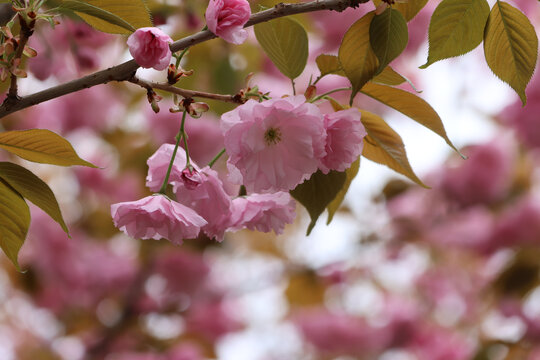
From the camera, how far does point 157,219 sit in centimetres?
52

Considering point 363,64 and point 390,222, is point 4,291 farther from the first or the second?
point 363,64

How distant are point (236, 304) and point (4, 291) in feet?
3.48

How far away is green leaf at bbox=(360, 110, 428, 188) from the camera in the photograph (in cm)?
56

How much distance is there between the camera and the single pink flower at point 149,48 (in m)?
0.44

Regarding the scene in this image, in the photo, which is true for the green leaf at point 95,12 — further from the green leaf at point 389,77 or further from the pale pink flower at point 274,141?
the green leaf at point 389,77

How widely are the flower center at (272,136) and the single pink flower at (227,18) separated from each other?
74mm

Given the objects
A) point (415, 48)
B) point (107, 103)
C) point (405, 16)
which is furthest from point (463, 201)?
point (405, 16)

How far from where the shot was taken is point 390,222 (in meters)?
2.22

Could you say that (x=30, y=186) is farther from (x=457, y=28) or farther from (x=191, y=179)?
(x=457, y=28)

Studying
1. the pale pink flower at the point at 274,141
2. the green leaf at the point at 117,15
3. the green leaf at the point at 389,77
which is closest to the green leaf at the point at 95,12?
the green leaf at the point at 117,15

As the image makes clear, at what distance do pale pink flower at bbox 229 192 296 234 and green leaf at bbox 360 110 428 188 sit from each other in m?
0.09

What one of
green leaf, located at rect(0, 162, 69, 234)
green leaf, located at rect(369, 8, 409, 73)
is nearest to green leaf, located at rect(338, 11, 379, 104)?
green leaf, located at rect(369, 8, 409, 73)

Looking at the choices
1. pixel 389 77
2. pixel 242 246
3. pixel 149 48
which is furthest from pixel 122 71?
pixel 242 246

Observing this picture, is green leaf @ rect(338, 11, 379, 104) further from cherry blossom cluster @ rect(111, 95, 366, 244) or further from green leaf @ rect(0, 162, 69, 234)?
green leaf @ rect(0, 162, 69, 234)
